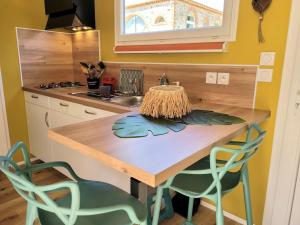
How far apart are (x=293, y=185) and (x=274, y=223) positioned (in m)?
0.33

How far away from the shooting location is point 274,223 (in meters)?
1.66

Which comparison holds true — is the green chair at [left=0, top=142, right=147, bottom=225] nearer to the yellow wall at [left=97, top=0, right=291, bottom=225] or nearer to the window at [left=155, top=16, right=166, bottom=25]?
the yellow wall at [left=97, top=0, right=291, bottom=225]

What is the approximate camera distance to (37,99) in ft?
8.21

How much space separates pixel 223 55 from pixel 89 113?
1.14m

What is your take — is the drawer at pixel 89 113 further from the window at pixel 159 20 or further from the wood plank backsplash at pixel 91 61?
the window at pixel 159 20

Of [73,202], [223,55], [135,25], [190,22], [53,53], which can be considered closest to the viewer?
[73,202]

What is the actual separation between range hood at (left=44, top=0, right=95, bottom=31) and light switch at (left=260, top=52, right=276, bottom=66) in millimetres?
1772

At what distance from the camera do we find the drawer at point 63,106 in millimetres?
2075

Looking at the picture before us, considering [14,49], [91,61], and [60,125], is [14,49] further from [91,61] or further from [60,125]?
[60,125]

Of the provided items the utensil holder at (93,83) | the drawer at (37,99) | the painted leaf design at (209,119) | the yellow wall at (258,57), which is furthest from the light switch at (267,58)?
the drawer at (37,99)

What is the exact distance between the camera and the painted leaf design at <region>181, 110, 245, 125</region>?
49.2 inches

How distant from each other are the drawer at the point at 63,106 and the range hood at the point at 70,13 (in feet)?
2.56

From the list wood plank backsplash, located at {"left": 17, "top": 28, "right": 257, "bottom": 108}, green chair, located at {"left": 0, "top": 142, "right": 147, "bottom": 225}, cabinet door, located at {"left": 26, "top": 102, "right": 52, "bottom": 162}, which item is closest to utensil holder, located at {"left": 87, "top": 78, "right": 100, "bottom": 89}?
wood plank backsplash, located at {"left": 17, "top": 28, "right": 257, "bottom": 108}

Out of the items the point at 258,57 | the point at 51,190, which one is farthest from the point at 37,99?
the point at 258,57
